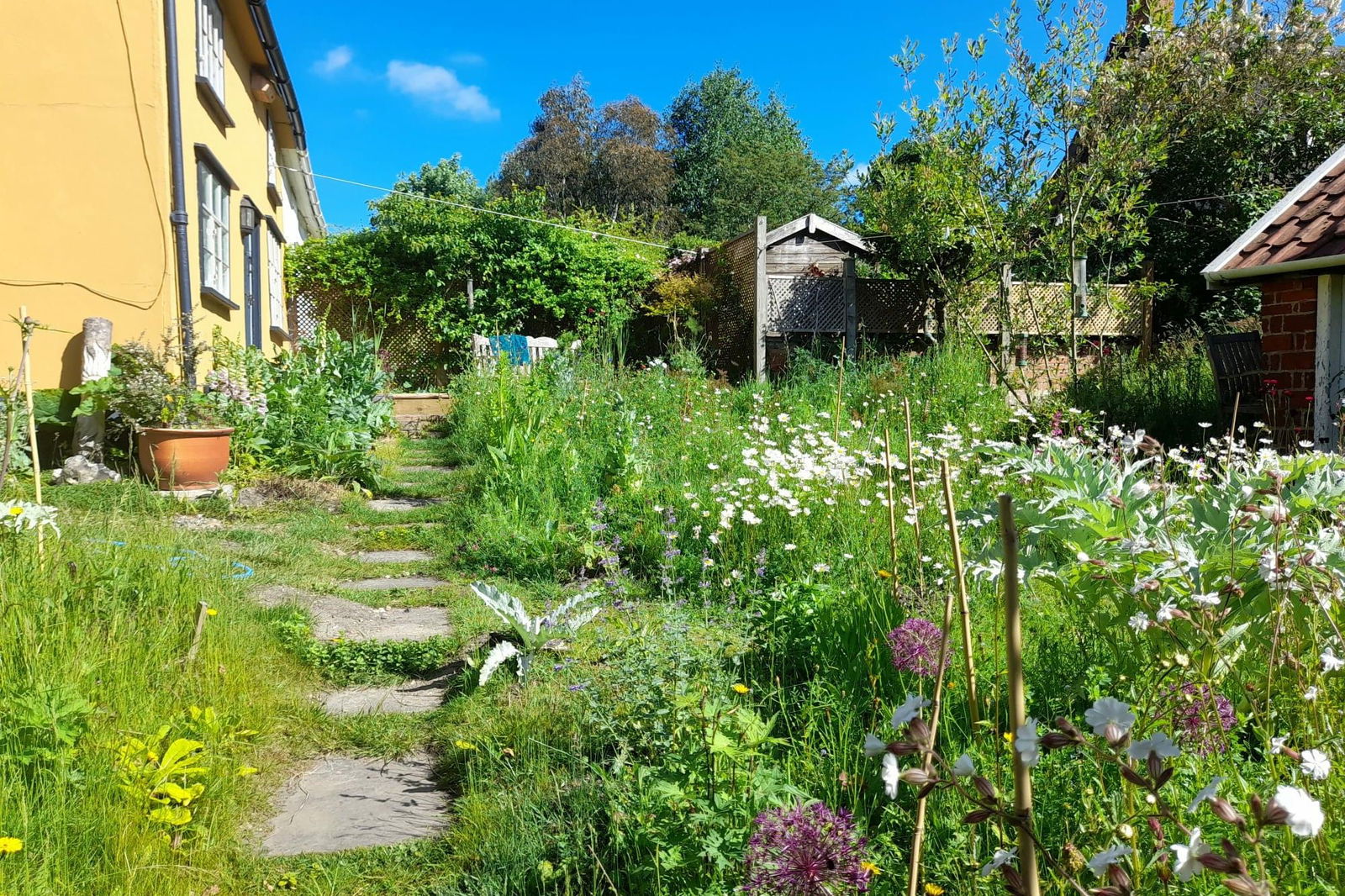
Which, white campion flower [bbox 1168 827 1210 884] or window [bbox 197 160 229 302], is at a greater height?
window [bbox 197 160 229 302]

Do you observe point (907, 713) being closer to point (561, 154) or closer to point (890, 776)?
point (890, 776)

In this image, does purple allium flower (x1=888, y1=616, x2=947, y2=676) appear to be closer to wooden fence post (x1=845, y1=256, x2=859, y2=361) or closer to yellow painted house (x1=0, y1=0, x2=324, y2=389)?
yellow painted house (x1=0, y1=0, x2=324, y2=389)

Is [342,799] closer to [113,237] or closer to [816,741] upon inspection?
[816,741]

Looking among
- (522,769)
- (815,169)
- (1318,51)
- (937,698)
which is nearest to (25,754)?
(522,769)

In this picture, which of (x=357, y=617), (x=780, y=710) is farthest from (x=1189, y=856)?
(x=357, y=617)

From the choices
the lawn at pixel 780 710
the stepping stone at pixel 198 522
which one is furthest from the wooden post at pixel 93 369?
the lawn at pixel 780 710

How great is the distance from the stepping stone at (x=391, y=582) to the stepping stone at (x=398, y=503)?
5.08 feet

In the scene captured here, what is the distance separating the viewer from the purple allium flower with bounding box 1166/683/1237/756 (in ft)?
4.86

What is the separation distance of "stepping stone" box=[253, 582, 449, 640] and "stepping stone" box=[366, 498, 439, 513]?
1982 millimetres

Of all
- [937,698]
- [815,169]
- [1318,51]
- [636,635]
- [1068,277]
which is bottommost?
[636,635]

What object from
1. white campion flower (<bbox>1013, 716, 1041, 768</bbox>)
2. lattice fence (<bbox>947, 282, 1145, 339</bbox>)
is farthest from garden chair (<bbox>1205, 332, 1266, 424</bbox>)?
white campion flower (<bbox>1013, 716, 1041, 768</bbox>)

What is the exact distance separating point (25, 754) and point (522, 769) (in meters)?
1.09

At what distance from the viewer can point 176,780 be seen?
6.75 ft

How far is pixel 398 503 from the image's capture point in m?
6.24
